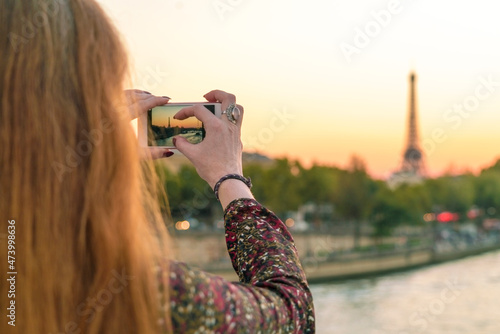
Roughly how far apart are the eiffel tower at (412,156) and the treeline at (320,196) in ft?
25.1

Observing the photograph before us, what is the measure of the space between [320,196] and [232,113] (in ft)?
60.2

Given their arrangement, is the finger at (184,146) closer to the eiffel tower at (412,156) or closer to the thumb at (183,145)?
the thumb at (183,145)

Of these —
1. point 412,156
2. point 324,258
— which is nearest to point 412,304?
point 324,258

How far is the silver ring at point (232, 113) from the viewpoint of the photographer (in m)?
0.62

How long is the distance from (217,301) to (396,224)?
21.5m

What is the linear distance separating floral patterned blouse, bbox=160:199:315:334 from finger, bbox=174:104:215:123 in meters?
0.07

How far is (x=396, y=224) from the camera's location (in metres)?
21.5

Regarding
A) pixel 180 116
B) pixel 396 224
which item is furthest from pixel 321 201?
pixel 180 116

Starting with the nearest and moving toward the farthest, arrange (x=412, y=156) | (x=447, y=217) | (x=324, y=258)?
(x=324, y=258), (x=447, y=217), (x=412, y=156)

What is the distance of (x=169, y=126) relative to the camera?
668mm

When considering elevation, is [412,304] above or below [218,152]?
below

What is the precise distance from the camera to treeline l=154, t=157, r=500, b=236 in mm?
17359

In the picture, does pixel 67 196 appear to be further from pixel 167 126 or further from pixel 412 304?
pixel 412 304

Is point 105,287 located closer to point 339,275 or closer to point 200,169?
point 200,169
